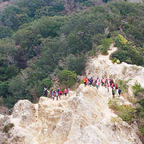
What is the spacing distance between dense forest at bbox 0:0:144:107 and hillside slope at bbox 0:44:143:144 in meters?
16.5

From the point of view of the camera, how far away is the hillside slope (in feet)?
70.1

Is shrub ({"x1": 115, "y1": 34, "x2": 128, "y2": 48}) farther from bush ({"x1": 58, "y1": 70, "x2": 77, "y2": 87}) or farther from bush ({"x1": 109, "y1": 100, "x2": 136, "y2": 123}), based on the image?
bush ({"x1": 109, "y1": 100, "x2": 136, "y2": 123})

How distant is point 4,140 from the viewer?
23.0 metres

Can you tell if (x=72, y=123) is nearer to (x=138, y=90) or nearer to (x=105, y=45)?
(x=138, y=90)

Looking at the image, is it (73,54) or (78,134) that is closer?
(78,134)

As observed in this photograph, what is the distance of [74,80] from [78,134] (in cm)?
1815

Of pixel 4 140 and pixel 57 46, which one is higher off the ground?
pixel 4 140

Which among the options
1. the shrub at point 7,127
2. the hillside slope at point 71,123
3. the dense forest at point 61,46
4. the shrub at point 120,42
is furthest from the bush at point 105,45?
the shrub at point 7,127

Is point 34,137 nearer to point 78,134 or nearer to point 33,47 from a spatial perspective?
point 78,134

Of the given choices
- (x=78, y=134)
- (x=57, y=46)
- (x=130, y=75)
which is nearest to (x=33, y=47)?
(x=57, y=46)

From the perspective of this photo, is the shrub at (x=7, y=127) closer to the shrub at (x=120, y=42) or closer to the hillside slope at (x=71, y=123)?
the hillside slope at (x=71, y=123)

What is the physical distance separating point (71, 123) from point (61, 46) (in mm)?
29444

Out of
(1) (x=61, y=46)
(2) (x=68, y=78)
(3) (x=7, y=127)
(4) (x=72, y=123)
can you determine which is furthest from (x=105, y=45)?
(3) (x=7, y=127)

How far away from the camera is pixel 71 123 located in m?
22.8
